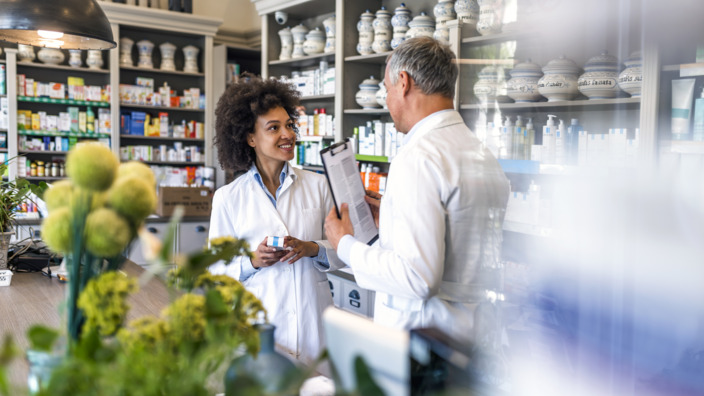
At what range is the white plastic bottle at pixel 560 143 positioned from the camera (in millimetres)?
2824

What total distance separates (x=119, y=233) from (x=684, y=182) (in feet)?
6.85

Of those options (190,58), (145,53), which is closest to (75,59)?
(145,53)

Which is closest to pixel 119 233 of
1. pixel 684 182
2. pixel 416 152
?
pixel 416 152

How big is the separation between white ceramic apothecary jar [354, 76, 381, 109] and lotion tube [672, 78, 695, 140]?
234cm

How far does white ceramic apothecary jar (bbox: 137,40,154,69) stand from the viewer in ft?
20.8

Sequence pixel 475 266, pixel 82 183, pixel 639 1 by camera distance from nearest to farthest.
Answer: pixel 82 183, pixel 475 266, pixel 639 1

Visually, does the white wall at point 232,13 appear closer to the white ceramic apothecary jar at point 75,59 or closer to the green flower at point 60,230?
the white ceramic apothecary jar at point 75,59

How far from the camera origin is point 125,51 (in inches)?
244

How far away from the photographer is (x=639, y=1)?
249cm

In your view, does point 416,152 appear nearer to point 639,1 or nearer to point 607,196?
point 607,196

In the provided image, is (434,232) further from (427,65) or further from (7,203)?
(7,203)

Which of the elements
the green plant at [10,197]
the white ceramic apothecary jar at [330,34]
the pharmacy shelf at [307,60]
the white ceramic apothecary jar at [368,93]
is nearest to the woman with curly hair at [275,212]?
the green plant at [10,197]

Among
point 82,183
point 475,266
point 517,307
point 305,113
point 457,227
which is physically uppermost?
point 305,113

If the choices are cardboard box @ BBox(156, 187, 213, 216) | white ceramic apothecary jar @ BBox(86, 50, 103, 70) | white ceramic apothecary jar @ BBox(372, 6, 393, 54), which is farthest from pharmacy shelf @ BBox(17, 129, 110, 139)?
white ceramic apothecary jar @ BBox(372, 6, 393, 54)
